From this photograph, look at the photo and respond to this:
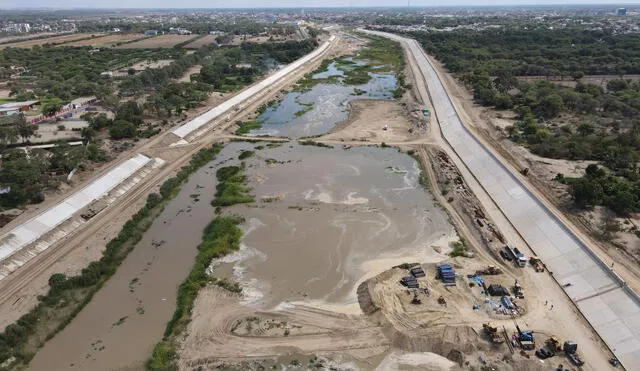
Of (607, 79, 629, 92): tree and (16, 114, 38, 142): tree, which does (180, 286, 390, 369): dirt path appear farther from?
(607, 79, 629, 92): tree

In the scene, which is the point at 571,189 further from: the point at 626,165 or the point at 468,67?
the point at 468,67

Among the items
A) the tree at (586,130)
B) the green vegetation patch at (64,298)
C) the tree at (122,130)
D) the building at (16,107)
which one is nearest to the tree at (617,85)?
the tree at (586,130)

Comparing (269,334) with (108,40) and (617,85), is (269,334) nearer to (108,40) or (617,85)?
(617,85)

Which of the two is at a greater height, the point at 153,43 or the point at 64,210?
the point at 153,43

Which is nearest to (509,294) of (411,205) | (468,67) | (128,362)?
(411,205)

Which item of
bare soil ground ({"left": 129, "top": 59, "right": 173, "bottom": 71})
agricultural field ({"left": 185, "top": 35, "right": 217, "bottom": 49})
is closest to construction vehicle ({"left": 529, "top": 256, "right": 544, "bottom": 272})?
bare soil ground ({"left": 129, "top": 59, "right": 173, "bottom": 71})

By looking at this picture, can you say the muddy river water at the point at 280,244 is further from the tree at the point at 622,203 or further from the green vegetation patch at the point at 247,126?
the tree at the point at 622,203

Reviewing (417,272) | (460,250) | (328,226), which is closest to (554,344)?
(417,272)

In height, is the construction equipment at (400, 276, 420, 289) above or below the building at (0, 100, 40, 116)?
below
